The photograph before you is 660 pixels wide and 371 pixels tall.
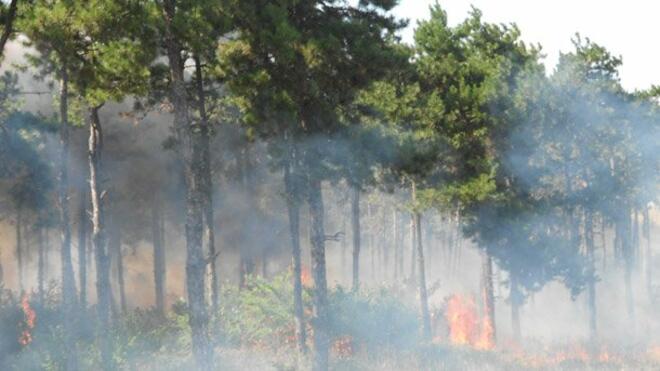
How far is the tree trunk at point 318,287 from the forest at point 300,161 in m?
0.05

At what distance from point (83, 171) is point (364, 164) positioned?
2106 centimetres

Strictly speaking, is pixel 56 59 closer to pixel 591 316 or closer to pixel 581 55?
pixel 581 55

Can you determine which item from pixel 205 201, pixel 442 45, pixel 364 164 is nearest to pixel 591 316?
pixel 442 45

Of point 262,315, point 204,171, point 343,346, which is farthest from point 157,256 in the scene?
point 204,171

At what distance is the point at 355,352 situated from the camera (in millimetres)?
21891

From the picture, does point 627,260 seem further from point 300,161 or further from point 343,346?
point 300,161

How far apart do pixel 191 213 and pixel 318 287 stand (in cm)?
439

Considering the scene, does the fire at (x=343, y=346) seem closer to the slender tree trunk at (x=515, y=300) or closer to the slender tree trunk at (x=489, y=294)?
the slender tree trunk at (x=489, y=294)

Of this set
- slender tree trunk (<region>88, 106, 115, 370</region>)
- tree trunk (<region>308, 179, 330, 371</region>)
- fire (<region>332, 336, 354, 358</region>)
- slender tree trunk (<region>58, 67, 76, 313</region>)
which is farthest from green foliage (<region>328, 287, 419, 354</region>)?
slender tree trunk (<region>58, 67, 76, 313</region>)

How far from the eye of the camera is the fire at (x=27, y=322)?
20.8 metres

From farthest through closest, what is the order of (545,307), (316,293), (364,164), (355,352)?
(545,307) → (355,352) → (364,164) → (316,293)

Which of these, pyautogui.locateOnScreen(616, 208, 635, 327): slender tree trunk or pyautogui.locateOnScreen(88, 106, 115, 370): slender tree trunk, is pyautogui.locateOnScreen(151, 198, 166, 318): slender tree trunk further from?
pyautogui.locateOnScreen(616, 208, 635, 327): slender tree trunk

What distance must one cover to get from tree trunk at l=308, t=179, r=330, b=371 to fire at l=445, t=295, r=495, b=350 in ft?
36.8

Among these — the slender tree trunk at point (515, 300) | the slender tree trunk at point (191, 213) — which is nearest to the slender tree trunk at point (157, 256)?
the slender tree trunk at point (515, 300)
